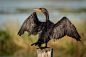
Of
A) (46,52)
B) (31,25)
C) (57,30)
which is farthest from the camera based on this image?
(31,25)

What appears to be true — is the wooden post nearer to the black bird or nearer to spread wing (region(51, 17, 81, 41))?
the black bird

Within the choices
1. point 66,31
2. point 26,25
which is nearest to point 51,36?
point 66,31

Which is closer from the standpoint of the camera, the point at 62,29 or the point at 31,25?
the point at 62,29

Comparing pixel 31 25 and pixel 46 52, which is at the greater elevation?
pixel 31 25

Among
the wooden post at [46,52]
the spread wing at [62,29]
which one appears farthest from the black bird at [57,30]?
the wooden post at [46,52]

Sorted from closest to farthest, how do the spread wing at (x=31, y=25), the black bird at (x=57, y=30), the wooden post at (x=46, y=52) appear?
the wooden post at (x=46, y=52)
the black bird at (x=57, y=30)
the spread wing at (x=31, y=25)

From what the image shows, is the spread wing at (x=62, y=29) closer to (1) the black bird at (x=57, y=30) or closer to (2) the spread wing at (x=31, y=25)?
(1) the black bird at (x=57, y=30)

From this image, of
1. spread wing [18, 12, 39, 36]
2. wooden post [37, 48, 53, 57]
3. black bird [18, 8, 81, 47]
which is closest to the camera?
wooden post [37, 48, 53, 57]

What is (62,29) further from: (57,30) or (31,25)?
(31,25)

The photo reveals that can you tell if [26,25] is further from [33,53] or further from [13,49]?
[13,49]

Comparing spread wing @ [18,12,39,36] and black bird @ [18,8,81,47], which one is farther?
spread wing @ [18,12,39,36]

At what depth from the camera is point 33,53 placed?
5324 mm

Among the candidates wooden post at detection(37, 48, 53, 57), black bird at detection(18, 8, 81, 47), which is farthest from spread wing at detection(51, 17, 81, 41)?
wooden post at detection(37, 48, 53, 57)

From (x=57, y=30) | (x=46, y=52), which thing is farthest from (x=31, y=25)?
(x=46, y=52)
